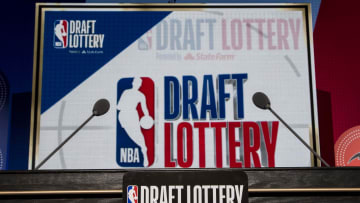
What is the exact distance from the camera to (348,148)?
385 cm

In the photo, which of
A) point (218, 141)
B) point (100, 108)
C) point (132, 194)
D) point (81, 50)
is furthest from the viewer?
point (81, 50)

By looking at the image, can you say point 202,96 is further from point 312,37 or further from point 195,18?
point 312,37

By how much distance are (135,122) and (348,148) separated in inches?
70.5

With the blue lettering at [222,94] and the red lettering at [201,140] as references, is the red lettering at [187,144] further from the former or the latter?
the blue lettering at [222,94]

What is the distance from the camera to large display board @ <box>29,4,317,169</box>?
12.5ft

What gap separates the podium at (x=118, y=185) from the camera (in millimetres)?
1643

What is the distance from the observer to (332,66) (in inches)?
155

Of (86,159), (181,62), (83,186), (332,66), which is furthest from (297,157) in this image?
(83,186)

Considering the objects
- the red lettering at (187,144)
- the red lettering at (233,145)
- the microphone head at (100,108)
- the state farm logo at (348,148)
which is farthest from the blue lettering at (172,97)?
the state farm logo at (348,148)

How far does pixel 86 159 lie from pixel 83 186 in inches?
85.8

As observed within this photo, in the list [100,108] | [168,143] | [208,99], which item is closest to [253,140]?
[208,99]

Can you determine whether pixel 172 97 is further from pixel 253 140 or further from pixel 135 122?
pixel 253 140

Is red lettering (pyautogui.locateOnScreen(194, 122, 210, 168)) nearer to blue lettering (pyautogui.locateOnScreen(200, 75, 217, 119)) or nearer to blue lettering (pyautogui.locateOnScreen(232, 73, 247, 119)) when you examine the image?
blue lettering (pyautogui.locateOnScreen(200, 75, 217, 119))

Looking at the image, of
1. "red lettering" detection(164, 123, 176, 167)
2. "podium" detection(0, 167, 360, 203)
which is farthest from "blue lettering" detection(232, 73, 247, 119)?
"podium" detection(0, 167, 360, 203)
